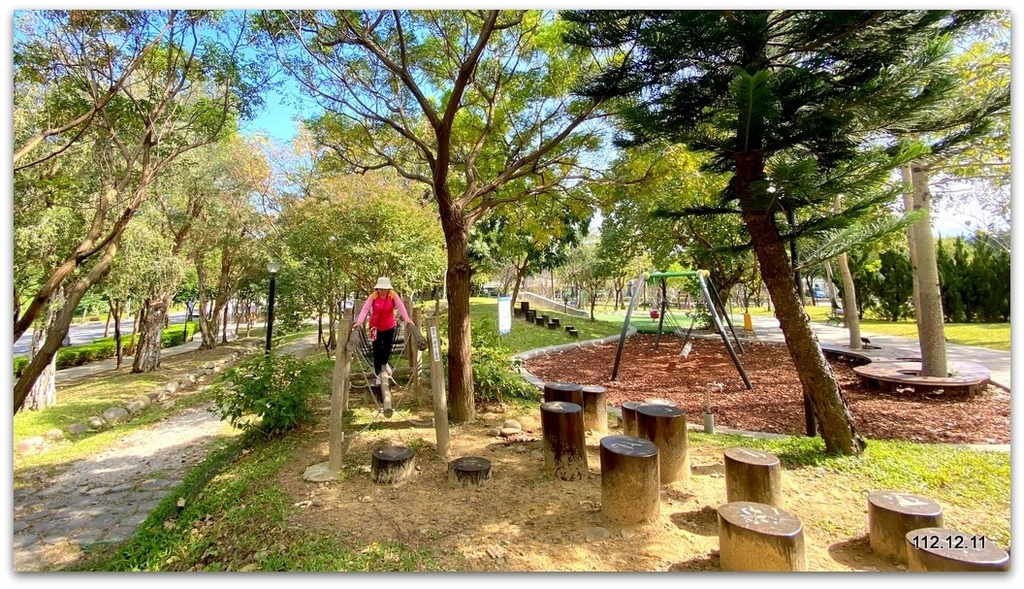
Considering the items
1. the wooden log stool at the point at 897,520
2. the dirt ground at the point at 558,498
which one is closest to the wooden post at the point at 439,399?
the dirt ground at the point at 558,498

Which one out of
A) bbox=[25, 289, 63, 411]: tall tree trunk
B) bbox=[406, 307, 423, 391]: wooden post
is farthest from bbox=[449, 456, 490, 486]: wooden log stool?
bbox=[25, 289, 63, 411]: tall tree trunk

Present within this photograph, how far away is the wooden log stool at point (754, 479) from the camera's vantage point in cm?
241

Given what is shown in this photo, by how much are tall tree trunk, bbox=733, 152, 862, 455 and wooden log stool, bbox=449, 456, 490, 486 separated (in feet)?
7.77

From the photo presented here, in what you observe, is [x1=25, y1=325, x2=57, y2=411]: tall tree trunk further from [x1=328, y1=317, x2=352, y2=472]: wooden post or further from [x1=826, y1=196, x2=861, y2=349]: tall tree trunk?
[x1=826, y1=196, x2=861, y2=349]: tall tree trunk

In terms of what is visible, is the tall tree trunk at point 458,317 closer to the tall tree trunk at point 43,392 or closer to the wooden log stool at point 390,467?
the wooden log stool at point 390,467

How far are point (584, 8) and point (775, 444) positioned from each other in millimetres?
3736

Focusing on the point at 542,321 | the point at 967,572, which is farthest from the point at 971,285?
the point at 967,572

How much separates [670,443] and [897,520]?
3.88 ft

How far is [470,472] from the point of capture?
302 cm

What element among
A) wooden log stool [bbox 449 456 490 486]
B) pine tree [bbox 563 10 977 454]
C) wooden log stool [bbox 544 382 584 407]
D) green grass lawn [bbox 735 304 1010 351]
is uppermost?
pine tree [bbox 563 10 977 454]

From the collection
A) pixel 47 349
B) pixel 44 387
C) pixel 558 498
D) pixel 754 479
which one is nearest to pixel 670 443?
pixel 754 479

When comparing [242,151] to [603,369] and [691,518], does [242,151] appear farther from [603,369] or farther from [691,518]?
[691,518]

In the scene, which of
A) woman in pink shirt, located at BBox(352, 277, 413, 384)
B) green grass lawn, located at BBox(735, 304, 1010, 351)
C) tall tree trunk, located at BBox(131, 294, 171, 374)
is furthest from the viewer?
tall tree trunk, located at BBox(131, 294, 171, 374)

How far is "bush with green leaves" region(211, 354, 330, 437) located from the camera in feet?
13.7
